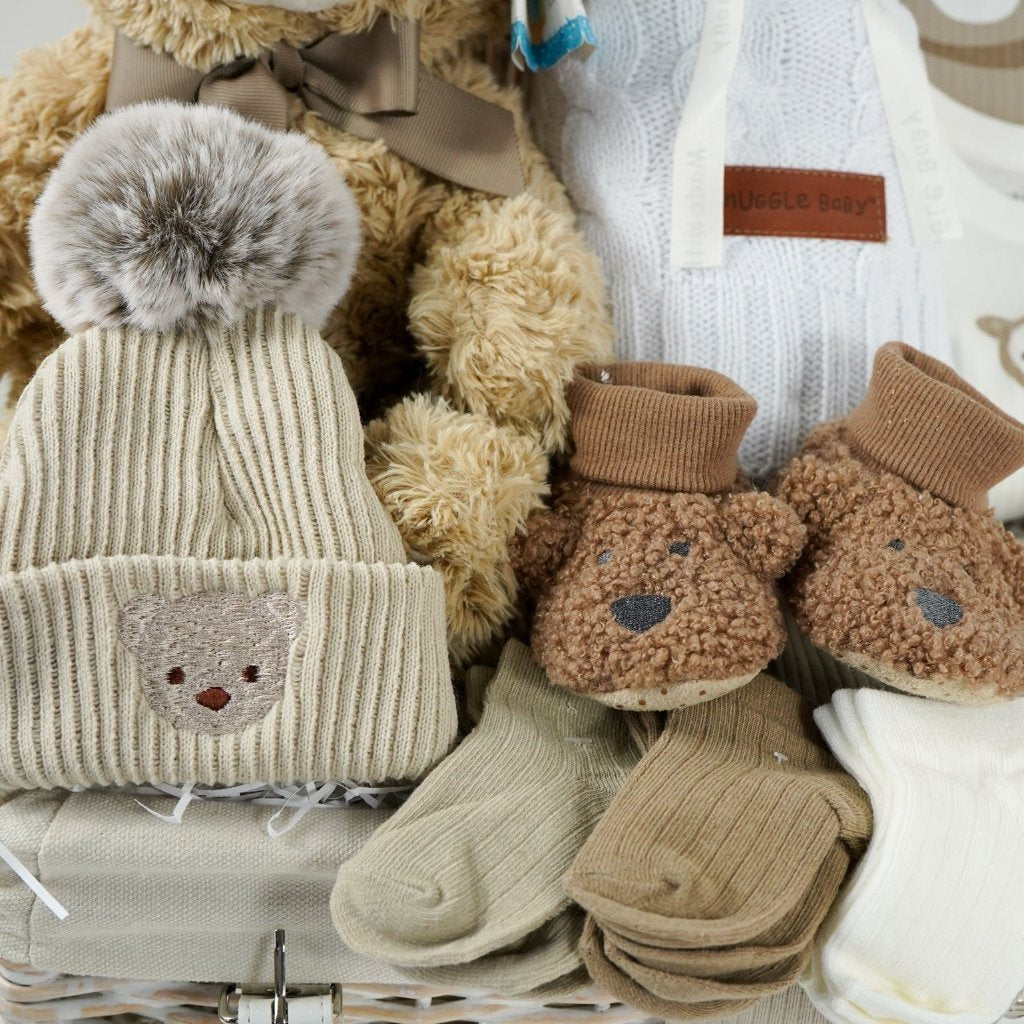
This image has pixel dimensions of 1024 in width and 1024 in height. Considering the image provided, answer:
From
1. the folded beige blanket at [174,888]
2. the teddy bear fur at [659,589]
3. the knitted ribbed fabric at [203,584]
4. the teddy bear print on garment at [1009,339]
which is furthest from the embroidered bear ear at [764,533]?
the teddy bear print on garment at [1009,339]

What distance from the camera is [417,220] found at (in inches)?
31.5

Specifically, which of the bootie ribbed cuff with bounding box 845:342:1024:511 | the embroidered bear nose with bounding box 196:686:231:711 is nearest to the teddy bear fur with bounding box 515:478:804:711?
the bootie ribbed cuff with bounding box 845:342:1024:511

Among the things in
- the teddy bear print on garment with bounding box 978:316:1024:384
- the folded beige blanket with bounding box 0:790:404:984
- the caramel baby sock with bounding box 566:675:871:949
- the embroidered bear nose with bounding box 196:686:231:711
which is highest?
the teddy bear print on garment with bounding box 978:316:1024:384

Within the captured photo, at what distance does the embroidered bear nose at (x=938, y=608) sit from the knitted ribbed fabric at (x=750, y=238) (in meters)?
0.24

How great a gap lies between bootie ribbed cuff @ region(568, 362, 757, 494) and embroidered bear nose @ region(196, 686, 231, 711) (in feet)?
1.02

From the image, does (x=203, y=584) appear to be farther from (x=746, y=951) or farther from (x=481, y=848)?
(x=746, y=951)

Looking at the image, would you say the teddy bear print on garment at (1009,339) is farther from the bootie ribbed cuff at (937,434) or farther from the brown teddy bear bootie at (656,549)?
the brown teddy bear bootie at (656,549)

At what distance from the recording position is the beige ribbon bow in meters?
0.73

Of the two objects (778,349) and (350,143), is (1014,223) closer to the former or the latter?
(778,349)

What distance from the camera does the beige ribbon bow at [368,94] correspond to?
727mm

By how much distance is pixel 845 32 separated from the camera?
34.9 inches

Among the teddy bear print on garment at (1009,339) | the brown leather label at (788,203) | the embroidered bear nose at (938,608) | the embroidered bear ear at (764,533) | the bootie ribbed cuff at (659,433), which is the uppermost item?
the brown leather label at (788,203)

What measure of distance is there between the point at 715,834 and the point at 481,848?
140 millimetres

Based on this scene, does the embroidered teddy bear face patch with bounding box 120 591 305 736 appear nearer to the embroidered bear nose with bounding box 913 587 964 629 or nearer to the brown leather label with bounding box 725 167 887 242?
the embroidered bear nose with bounding box 913 587 964 629
